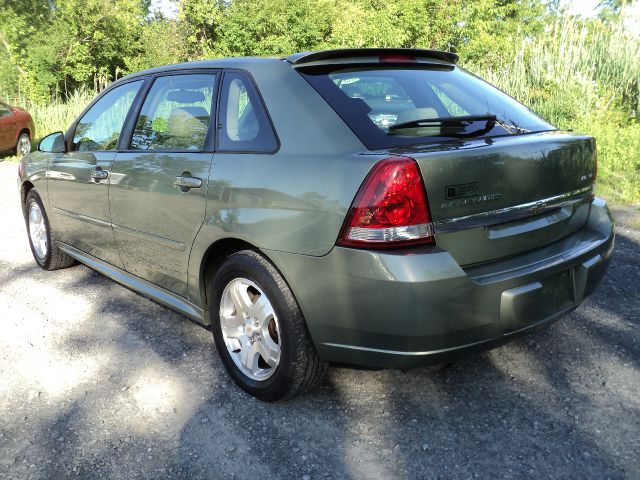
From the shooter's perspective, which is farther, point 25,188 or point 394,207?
point 25,188

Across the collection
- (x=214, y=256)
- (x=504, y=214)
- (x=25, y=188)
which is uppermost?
(x=504, y=214)

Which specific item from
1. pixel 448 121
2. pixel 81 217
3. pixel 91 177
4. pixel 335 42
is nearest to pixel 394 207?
pixel 448 121

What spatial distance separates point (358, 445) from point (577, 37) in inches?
406

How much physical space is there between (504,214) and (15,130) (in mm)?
13652

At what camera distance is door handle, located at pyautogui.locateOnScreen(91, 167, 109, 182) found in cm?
382

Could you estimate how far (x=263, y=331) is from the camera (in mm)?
2893

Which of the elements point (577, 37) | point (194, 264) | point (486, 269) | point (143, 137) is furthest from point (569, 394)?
point (577, 37)

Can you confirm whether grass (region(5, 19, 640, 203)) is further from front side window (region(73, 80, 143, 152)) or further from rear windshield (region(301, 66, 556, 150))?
front side window (region(73, 80, 143, 152))

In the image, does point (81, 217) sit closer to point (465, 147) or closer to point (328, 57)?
point (328, 57)

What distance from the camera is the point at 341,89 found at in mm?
2721

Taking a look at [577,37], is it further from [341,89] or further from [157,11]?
[157,11]

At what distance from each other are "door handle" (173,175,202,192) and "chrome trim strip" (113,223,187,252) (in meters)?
0.32

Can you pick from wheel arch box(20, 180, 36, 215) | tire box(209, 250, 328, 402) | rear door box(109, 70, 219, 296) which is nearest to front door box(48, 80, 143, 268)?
rear door box(109, 70, 219, 296)

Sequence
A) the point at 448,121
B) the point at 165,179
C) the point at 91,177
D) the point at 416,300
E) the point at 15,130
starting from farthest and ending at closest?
the point at 15,130 < the point at 91,177 < the point at 165,179 < the point at 448,121 < the point at 416,300
